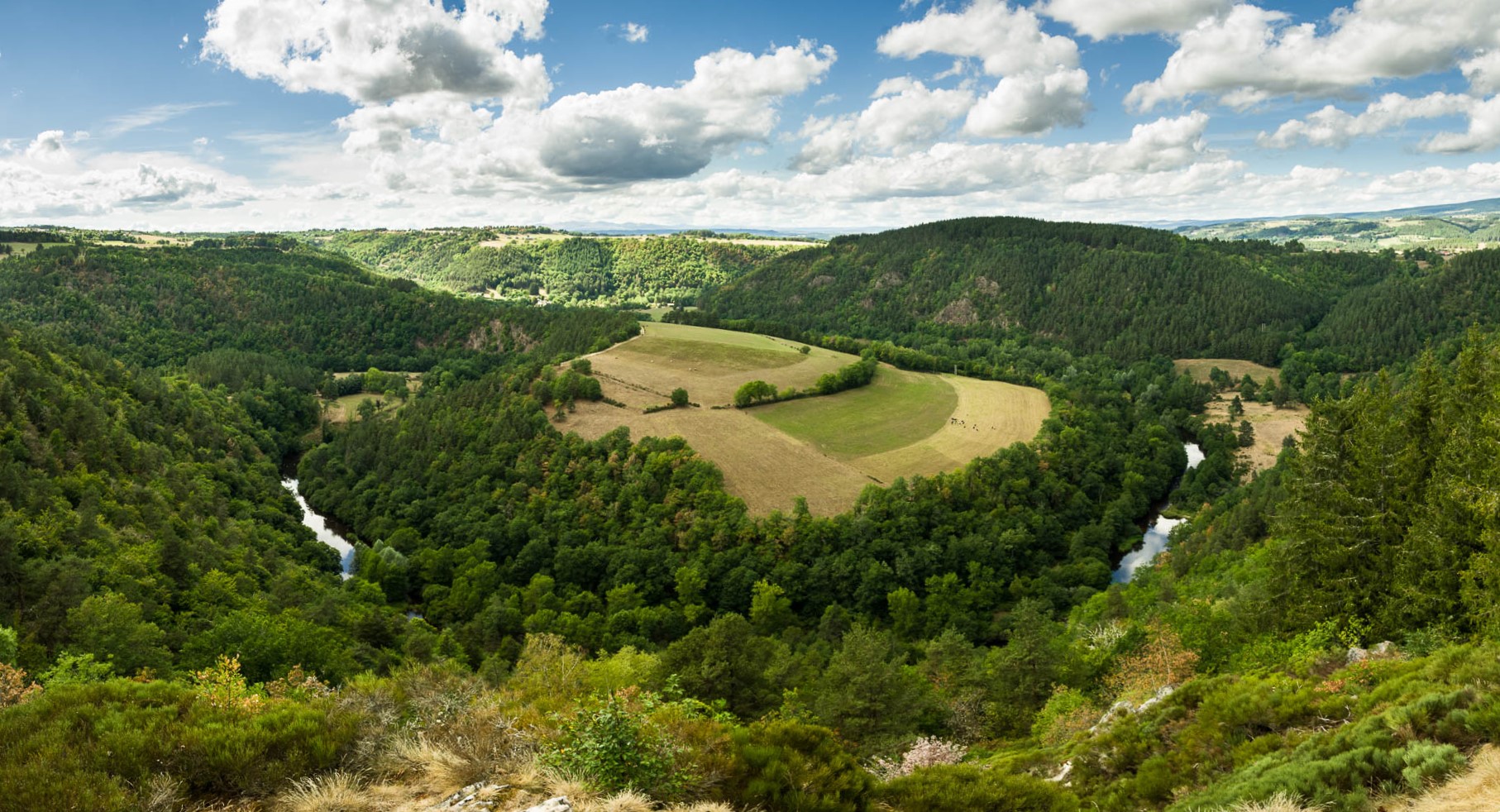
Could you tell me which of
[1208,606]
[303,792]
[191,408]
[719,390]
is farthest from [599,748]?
[191,408]

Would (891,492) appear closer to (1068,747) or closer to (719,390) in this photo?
(719,390)

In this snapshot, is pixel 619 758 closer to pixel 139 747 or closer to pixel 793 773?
pixel 793 773

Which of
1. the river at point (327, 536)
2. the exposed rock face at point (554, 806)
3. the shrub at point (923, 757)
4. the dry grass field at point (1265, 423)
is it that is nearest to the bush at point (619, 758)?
the exposed rock face at point (554, 806)

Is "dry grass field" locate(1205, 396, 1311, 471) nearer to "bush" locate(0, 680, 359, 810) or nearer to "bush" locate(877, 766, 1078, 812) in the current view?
"bush" locate(877, 766, 1078, 812)

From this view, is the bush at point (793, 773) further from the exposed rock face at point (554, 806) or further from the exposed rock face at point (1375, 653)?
the exposed rock face at point (1375, 653)

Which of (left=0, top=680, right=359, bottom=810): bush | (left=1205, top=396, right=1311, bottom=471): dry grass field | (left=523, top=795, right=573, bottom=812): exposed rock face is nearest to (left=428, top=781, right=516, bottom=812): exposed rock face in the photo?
(left=523, top=795, right=573, bottom=812): exposed rock face
